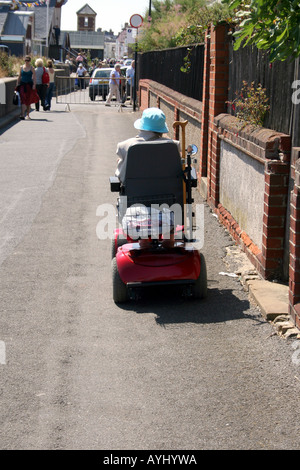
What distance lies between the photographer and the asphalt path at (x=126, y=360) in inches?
170

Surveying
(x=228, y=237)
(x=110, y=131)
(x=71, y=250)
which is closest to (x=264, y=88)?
(x=228, y=237)

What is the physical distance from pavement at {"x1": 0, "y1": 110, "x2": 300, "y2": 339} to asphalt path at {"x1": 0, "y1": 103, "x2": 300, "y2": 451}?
106 mm

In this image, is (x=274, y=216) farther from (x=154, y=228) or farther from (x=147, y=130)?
(x=147, y=130)

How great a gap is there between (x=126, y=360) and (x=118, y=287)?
1.29m

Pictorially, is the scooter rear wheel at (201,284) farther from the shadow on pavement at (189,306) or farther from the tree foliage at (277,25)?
the tree foliage at (277,25)

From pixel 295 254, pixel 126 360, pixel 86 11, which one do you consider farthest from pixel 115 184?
pixel 86 11

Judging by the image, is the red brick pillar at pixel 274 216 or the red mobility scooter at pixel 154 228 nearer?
the red mobility scooter at pixel 154 228

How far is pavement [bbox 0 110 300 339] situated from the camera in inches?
237

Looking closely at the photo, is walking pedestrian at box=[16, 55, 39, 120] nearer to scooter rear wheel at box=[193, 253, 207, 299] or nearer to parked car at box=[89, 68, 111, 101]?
parked car at box=[89, 68, 111, 101]

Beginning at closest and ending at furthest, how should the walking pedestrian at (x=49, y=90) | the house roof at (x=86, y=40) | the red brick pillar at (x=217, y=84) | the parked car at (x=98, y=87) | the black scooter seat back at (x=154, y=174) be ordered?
the black scooter seat back at (x=154, y=174) → the red brick pillar at (x=217, y=84) → the walking pedestrian at (x=49, y=90) → the parked car at (x=98, y=87) → the house roof at (x=86, y=40)

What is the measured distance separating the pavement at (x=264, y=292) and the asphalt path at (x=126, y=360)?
0.11 meters

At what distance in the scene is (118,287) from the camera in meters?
6.63

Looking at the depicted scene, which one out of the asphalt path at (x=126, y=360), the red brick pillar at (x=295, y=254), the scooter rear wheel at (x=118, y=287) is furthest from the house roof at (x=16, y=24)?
the red brick pillar at (x=295, y=254)

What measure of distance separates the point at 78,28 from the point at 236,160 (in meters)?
163
